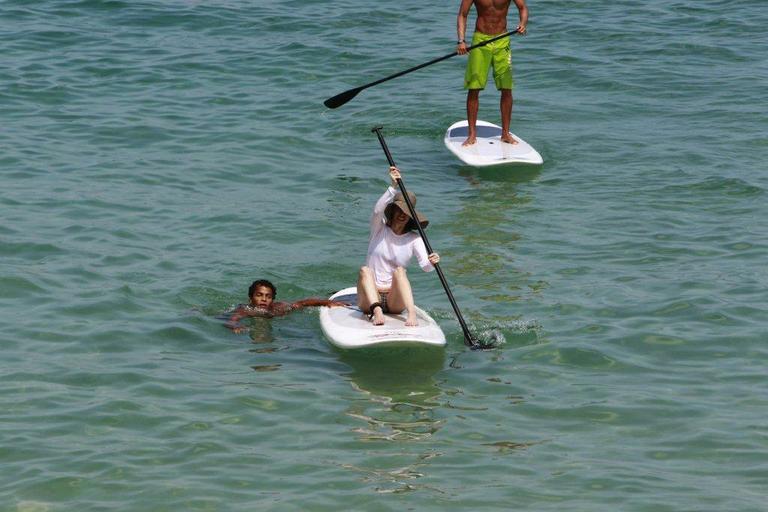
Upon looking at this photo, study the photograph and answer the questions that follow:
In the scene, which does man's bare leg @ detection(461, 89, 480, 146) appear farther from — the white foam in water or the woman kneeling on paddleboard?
the white foam in water

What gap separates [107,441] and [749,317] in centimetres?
525

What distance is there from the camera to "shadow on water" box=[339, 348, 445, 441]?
28.9 feet

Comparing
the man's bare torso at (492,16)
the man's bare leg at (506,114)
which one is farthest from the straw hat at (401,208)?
the man's bare leg at (506,114)

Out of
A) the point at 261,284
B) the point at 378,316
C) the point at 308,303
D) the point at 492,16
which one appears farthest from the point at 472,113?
the point at 378,316

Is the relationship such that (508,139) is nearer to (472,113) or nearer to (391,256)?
(472,113)

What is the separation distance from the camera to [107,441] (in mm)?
8570

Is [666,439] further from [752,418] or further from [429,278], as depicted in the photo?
[429,278]

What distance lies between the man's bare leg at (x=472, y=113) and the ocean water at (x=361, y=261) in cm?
39

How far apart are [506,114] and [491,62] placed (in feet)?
2.11

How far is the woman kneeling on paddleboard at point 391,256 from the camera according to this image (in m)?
10.3

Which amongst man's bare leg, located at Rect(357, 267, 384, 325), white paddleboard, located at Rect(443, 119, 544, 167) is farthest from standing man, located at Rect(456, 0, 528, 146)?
man's bare leg, located at Rect(357, 267, 384, 325)

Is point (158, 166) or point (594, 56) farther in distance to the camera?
point (594, 56)

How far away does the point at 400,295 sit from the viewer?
33.5 ft

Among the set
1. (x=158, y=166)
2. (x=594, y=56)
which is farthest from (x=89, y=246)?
(x=594, y=56)
